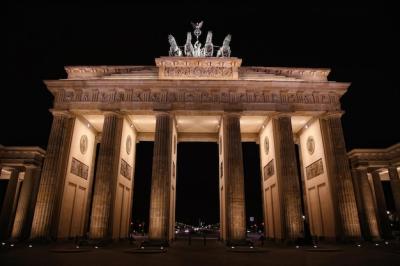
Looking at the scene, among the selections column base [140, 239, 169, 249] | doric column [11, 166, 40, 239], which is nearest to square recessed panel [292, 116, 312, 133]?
column base [140, 239, 169, 249]

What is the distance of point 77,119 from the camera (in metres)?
27.5

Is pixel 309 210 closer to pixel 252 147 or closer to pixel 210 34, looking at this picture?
pixel 210 34

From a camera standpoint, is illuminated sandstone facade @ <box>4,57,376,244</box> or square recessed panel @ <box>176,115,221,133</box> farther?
square recessed panel @ <box>176,115,221,133</box>

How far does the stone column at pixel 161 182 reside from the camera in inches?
896

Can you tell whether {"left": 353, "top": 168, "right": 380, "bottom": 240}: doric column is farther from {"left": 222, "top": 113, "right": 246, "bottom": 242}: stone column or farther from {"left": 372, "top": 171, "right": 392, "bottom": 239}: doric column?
{"left": 222, "top": 113, "right": 246, "bottom": 242}: stone column

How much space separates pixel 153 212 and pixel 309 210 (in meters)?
16.7

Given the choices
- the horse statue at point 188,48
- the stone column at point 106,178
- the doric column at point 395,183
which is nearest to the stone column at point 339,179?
the doric column at point 395,183

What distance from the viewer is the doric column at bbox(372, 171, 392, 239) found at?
3294cm

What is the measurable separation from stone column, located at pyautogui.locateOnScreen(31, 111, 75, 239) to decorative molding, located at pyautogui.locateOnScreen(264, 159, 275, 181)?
64.1 feet

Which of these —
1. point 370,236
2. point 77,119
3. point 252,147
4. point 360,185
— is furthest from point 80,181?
point 252,147

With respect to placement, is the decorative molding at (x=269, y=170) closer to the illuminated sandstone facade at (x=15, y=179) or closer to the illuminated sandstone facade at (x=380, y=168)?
the illuminated sandstone facade at (x=380, y=168)

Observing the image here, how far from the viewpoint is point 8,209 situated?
31.9 meters

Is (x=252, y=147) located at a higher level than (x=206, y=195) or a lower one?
higher

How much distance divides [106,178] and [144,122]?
27.1ft
